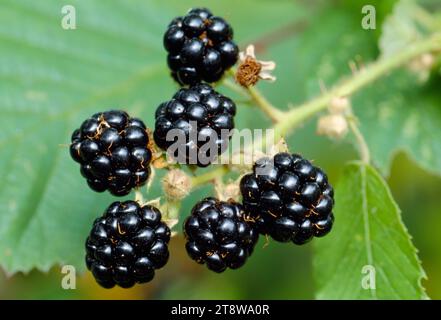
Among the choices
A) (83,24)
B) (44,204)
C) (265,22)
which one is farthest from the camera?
(265,22)

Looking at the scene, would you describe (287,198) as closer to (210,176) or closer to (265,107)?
(210,176)

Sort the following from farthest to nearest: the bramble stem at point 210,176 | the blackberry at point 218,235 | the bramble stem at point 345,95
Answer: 1. the bramble stem at point 345,95
2. the bramble stem at point 210,176
3. the blackberry at point 218,235

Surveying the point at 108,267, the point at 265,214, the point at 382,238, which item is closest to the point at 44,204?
the point at 108,267

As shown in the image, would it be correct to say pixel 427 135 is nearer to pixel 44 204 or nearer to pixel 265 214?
pixel 265 214

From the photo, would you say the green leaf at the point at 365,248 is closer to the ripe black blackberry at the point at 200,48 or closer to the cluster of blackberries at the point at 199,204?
the cluster of blackberries at the point at 199,204

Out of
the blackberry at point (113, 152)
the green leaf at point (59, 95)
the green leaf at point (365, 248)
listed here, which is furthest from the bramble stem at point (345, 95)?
the green leaf at point (59, 95)

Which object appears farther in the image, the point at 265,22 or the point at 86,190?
the point at 265,22

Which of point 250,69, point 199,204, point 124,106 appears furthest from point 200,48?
point 124,106
